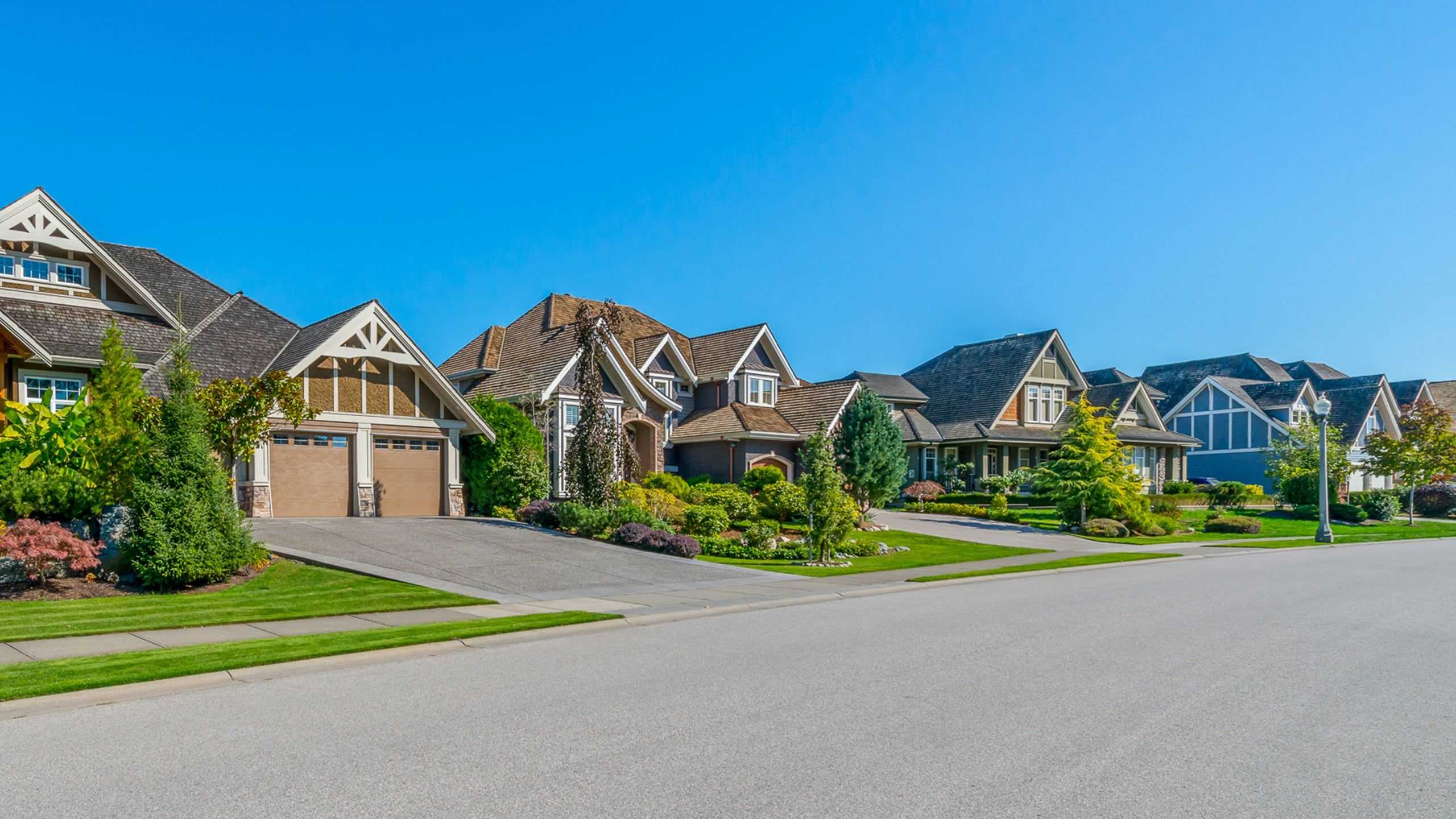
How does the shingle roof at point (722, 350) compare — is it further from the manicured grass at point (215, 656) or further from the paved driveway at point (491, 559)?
the manicured grass at point (215, 656)

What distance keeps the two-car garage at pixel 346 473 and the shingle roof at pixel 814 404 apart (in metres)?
15.7

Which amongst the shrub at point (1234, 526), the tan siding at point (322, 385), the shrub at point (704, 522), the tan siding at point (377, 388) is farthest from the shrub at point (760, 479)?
the shrub at point (1234, 526)

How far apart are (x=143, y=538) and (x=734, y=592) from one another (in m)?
9.40

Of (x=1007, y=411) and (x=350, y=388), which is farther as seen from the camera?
(x=1007, y=411)

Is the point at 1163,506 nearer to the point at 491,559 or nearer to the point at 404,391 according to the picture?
the point at 404,391

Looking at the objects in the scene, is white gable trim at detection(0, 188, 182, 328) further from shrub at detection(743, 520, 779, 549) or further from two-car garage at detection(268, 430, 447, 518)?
shrub at detection(743, 520, 779, 549)

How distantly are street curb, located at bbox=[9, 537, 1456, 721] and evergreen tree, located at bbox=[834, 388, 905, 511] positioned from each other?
16.5m

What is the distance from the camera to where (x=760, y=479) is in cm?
3516

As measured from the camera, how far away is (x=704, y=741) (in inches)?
262

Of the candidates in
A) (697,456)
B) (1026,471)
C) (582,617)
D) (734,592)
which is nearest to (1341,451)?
(1026,471)

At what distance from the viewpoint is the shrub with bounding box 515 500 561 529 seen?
86.2 ft

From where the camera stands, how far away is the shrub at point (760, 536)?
81.9 ft

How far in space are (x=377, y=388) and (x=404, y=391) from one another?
32.1 inches

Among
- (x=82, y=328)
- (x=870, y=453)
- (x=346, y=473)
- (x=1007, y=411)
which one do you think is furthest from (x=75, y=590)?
(x=1007, y=411)
